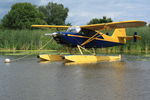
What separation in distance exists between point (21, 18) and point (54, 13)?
25206mm

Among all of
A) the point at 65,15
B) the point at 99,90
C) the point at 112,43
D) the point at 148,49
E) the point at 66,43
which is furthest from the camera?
the point at 65,15

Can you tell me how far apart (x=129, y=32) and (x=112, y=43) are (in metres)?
9.27

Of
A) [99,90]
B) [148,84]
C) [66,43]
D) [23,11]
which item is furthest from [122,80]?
[23,11]

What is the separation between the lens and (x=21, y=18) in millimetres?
66812

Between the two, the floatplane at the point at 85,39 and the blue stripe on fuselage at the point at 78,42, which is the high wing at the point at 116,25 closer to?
the floatplane at the point at 85,39

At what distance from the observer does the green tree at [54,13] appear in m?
89.4

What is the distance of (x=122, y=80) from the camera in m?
9.70

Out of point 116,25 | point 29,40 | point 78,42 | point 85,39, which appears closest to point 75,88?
point 78,42

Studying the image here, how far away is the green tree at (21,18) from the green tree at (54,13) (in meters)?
19.5

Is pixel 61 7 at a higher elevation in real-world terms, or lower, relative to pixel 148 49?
higher

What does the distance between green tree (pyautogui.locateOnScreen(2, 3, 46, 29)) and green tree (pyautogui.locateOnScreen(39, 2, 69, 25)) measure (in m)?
19.5

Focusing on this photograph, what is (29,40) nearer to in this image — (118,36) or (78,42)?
(118,36)

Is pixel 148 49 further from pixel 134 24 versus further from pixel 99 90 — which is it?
pixel 99 90

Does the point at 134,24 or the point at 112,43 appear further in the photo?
the point at 112,43
